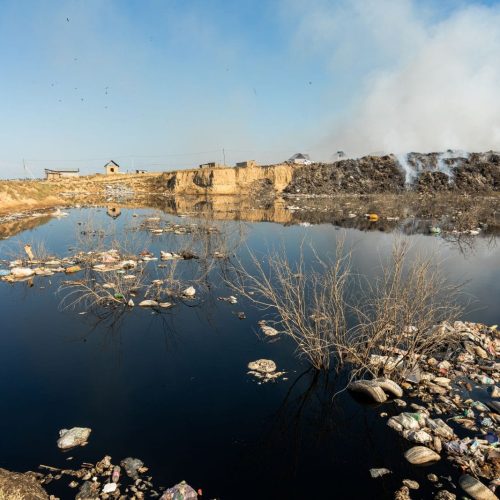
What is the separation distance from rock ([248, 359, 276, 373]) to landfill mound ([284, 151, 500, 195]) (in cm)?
4100

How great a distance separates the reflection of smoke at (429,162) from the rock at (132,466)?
4816 cm

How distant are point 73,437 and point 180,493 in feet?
5.29

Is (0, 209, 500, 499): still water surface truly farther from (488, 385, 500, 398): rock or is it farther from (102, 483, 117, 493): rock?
(488, 385, 500, 398): rock

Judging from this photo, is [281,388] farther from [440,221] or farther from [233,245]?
[440,221]

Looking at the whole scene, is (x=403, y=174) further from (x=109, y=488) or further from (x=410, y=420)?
(x=109, y=488)

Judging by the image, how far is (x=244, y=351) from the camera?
6633mm

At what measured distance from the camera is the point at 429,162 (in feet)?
164

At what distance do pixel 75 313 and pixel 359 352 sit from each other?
6.04m

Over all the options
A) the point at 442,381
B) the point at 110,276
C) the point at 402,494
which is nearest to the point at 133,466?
the point at 402,494

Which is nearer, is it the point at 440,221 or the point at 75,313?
the point at 75,313

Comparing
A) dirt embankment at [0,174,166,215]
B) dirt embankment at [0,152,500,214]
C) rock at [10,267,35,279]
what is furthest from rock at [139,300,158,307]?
dirt embankment at [0,152,500,214]

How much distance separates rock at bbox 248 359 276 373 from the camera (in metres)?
6.03

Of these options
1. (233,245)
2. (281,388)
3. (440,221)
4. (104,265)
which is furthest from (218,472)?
(440,221)

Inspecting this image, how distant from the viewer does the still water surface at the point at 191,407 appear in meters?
4.04
